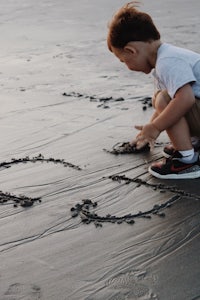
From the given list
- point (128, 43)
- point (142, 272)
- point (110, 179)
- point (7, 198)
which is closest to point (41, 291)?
point (142, 272)

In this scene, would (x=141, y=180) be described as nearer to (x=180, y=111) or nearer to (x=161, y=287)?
(x=180, y=111)

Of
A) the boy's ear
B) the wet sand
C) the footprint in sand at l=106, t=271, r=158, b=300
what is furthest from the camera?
the boy's ear

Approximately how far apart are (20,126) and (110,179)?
1453 millimetres

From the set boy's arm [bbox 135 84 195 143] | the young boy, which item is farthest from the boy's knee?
boy's arm [bbox 135 84 195 143]

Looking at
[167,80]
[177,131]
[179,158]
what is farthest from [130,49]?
[179,158]

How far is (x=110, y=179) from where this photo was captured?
11.7ft

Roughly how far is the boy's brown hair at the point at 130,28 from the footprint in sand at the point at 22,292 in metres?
1.74

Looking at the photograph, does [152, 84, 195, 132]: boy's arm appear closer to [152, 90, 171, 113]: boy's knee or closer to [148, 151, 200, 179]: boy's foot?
[152, 90, 171, 113]: boy's knee

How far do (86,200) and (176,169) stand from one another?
0.70m

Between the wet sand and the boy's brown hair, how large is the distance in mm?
872

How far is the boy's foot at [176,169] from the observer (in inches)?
140

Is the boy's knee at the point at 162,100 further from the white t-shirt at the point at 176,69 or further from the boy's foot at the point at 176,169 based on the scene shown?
the boy's foot at the point at 176,169

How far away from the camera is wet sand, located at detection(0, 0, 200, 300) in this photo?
246 cm

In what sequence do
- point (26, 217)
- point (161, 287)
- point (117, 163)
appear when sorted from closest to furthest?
point (161, 287) → point (26, 217) → point (117, 163)
